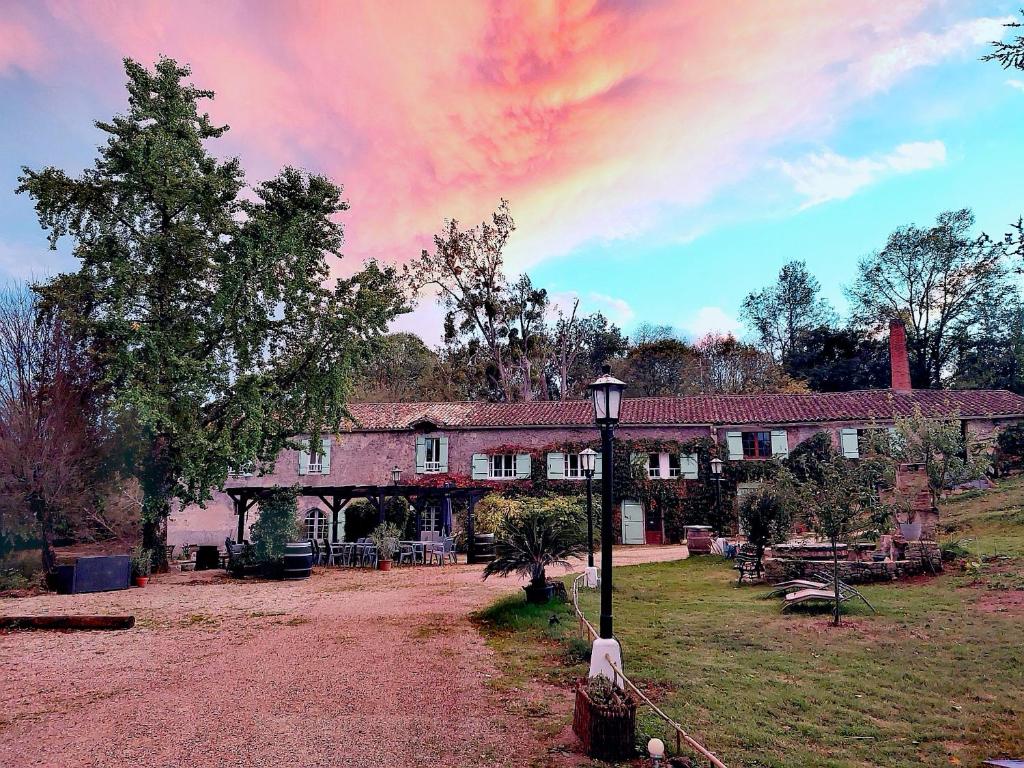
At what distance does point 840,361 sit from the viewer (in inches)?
1596

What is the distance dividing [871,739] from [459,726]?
3707 mm

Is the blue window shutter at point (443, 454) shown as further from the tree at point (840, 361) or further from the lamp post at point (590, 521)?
the tree at point (840, 361)

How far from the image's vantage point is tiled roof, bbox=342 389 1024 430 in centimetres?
2538

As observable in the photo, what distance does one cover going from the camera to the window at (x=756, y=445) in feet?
84.6

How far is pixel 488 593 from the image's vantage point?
45.6 feet

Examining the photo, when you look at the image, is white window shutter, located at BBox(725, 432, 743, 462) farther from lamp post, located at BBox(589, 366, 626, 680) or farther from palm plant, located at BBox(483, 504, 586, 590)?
lamp post, located at BBox(589, 366, 626, 680)

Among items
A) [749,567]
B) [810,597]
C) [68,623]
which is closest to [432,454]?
[749,567]

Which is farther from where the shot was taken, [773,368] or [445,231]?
[773,368]

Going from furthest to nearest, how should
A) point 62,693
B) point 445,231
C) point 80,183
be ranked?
point 445,231 → point 80,183 → point 62,693

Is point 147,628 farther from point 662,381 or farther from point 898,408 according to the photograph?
point 662,381

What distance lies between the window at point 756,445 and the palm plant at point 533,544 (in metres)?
17.0

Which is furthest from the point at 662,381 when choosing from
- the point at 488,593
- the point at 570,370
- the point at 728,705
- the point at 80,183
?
the point at 728,705

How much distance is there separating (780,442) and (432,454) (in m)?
14.8

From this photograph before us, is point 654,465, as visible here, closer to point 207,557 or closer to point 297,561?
point 297,561
